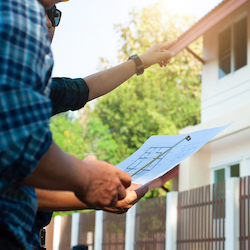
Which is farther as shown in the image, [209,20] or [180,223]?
[209,20]

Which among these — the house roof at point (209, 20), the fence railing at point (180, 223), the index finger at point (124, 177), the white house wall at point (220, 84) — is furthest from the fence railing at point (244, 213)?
the index finger at point (124, 177)

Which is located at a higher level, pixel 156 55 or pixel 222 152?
pixel 222 152

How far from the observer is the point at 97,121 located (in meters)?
28.2

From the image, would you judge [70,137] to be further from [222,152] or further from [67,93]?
[67,93]

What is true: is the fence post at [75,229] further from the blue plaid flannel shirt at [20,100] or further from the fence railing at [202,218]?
the blue plaid flannel shirt at [20,100]

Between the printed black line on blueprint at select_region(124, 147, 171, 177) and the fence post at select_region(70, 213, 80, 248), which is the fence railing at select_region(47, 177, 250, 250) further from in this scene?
the printed black line on blueprint at select_region(124, 147, 171, 177)

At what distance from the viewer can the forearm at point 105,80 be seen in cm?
217

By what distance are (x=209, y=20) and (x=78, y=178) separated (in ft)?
34.6

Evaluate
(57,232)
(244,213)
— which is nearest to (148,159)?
(244,213)

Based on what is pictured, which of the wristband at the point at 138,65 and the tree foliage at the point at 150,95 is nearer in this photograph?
the wristband at the point at 138,65

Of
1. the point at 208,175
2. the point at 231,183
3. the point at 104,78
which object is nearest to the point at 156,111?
the point at 208,175

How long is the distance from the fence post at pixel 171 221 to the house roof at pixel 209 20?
11.8 ft

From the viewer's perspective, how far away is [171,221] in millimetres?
10734

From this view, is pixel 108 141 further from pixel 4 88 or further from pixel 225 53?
pixel 4 88
